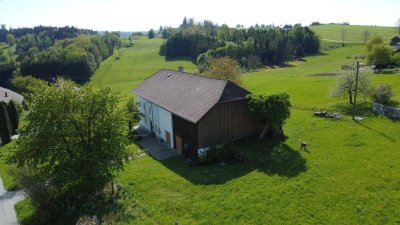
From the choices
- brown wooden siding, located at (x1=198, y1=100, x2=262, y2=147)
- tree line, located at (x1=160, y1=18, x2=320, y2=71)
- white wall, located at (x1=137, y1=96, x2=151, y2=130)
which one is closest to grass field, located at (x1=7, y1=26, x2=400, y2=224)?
brown wooden siding, located at (x1=198, y1=100, x2=262, y2=147)

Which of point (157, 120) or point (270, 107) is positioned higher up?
point (270, 107)

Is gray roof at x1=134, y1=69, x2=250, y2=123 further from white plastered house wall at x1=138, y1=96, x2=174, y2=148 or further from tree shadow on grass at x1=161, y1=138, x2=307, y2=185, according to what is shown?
tree shadow on grass at x1=161, y1=138, x2=307, y2=185

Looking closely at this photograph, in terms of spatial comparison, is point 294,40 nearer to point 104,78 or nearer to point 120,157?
point 104,78

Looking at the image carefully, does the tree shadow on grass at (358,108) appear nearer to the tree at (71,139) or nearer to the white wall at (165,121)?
the white wall at (165,121)

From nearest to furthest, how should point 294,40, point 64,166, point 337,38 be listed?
1. point 64,166
2. point 294,40
3. point 337,38

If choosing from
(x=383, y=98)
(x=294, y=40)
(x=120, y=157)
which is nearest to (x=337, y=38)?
(x=294, y=40)

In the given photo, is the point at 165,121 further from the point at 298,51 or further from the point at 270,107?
the point at 298,51

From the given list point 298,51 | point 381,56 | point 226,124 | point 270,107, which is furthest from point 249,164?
point 298,51

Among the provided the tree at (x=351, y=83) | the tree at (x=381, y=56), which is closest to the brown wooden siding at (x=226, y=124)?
the tree at (x=351, y=83)
